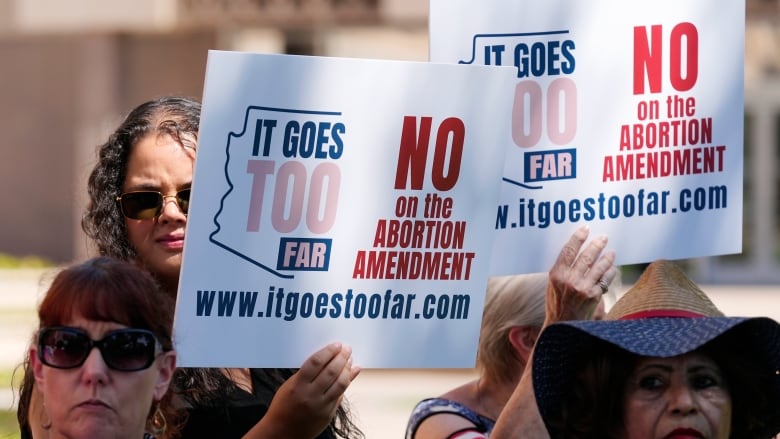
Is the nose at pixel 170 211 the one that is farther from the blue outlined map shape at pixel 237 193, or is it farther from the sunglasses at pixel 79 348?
the sunglasses at pixel 79 348

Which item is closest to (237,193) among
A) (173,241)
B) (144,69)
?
(173,241)

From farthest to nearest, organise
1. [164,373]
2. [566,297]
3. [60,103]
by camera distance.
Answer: [60,103], [566,297], [164,373]

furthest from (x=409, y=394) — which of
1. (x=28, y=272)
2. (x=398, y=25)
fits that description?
(x=28, y=272)

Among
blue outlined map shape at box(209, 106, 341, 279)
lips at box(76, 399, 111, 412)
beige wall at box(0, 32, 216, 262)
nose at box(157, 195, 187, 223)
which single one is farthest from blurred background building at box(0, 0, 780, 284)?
lips at box(76, 399, 111, 412)

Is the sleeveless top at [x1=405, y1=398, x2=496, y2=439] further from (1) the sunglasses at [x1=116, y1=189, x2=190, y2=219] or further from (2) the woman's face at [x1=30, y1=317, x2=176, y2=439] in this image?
(2) the woman's face at [x1=30, y1=317, x2=176, y2=439]

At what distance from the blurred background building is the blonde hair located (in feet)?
36.4

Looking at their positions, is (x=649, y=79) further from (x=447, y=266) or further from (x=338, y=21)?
(x=338, y=21)

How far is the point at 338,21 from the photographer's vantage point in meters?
15.0

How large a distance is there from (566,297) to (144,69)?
1410 centimetres

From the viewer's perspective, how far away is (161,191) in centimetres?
323

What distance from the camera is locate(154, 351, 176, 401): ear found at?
2.69 m

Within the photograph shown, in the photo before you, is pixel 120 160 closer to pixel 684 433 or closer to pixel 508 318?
pixel 508 318

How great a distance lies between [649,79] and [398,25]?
1165 cm

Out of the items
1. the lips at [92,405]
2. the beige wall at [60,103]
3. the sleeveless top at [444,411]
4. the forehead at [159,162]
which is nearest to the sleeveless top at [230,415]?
the sleeveless top at [444,411]
